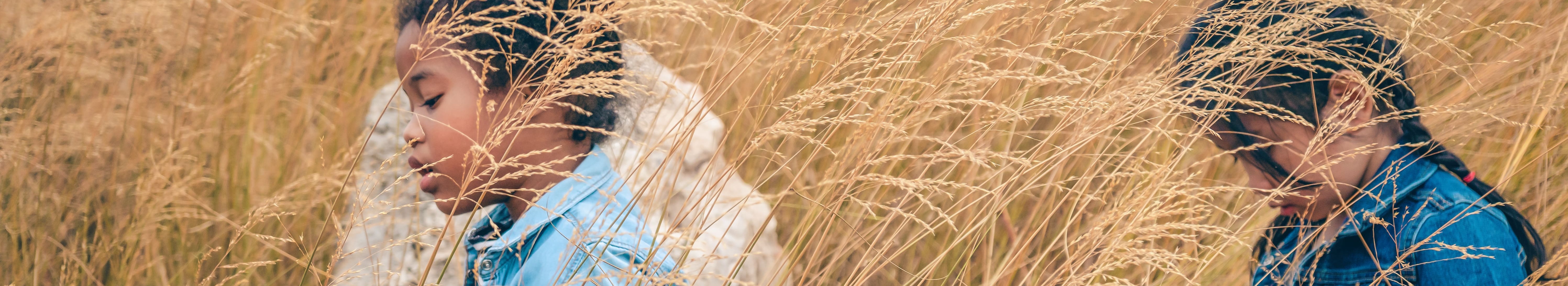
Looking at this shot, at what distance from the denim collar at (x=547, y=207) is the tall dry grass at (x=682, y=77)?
0.38 metres

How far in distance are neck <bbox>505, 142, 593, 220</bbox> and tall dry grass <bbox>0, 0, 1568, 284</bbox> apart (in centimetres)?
37

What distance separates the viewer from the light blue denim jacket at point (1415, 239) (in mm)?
1282

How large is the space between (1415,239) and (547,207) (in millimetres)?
1381

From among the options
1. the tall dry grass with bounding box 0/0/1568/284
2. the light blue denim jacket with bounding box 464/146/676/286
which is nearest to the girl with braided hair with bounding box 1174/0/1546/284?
the tall dry grass with bounding box 0/0/1568/284

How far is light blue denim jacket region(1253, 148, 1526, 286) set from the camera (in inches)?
50.5

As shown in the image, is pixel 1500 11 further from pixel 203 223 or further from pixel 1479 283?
pixel 203 223

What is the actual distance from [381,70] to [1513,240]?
305 cm

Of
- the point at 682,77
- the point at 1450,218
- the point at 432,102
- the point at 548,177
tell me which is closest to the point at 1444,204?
Result: the point at 1450,218

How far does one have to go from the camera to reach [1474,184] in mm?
1477

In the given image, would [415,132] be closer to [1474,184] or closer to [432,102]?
[432,102]

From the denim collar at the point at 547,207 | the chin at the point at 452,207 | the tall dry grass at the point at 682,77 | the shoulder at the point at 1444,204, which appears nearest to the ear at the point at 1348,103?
the shoulder at the point at 1444,204

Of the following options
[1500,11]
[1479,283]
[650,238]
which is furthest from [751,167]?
[1500,11]

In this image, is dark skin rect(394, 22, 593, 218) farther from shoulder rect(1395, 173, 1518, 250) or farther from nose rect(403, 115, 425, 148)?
shoulder rect(1395, 173, 1518, 250)

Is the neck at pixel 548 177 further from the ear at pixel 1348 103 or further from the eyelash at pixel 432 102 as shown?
the ear at pixel 1348 103
